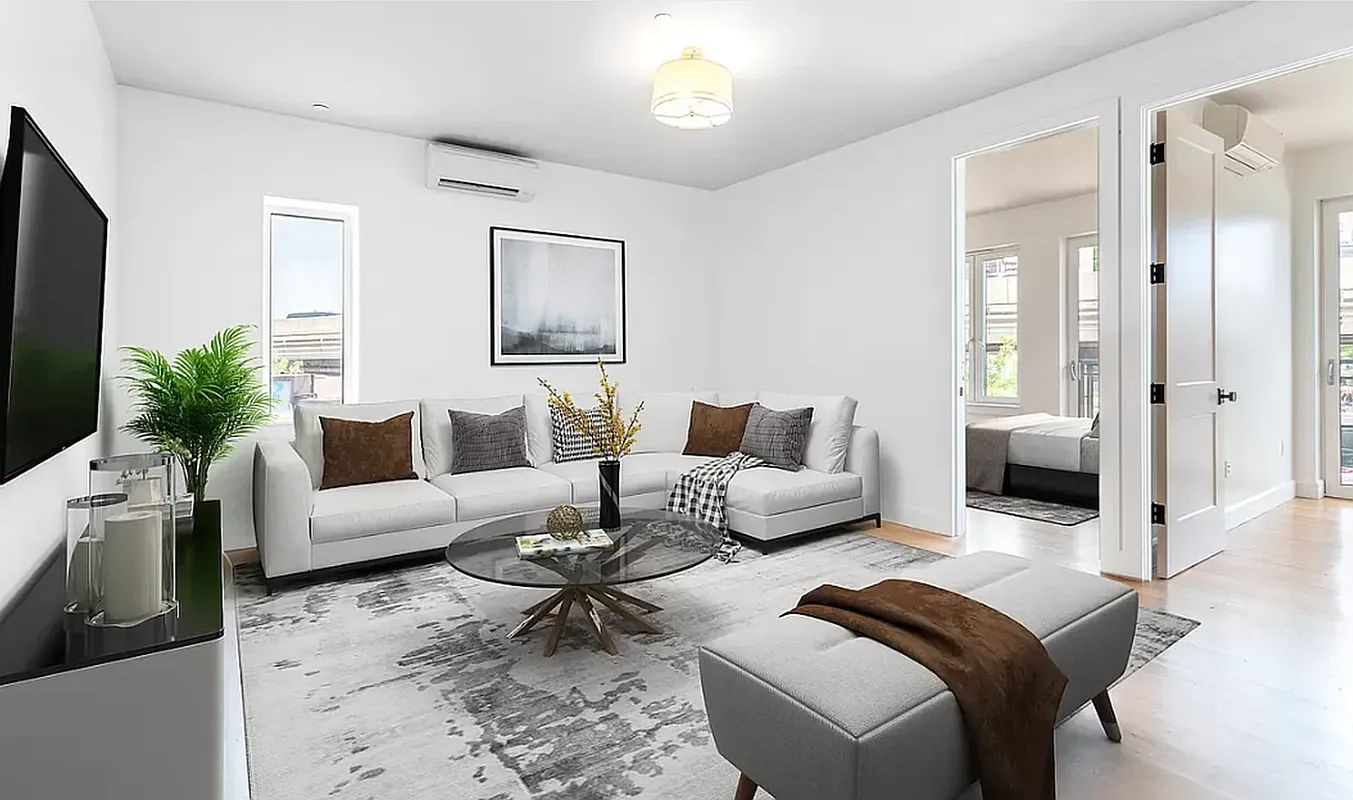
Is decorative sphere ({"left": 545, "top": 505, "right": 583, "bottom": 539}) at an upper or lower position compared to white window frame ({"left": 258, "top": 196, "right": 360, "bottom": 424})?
lower

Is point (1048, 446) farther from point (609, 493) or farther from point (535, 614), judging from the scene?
point (535, 614)

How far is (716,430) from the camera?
16.9 feet

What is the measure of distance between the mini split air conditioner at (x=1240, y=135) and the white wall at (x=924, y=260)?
99 cm

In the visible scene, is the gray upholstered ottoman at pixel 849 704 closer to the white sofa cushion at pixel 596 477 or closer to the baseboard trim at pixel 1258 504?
the white sofa cushion at pixel 596 477

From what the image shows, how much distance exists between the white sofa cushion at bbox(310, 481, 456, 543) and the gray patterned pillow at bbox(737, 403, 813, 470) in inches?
77.1

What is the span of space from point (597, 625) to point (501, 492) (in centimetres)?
153

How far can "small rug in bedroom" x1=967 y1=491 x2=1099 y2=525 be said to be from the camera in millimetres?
5030

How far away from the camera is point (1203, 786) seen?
1923 millimetres

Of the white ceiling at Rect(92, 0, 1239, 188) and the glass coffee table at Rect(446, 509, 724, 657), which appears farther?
the white ceiling at Rect(92, 0, 1239, 188)

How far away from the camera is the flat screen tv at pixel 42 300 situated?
163 cm

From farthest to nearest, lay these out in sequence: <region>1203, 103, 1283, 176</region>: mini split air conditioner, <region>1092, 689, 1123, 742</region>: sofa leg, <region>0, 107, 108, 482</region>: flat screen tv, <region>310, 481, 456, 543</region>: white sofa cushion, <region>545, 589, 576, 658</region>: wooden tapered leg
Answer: <region>1203, 103, 1283, 176</region>: mini split air conditioner, <region>310, 481, 456, 543</region>: white sofa cushion, <region>545, 589, 576, 658</region>: wooden tapered leg, <region>1092, 689, 1123, 742</region>: sofa leg, <region>0, 107, 108, 482</region>: flat screen tv

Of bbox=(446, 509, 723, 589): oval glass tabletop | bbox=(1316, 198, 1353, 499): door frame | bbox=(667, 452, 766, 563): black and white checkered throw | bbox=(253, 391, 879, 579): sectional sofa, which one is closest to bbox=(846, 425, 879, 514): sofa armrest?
bbox=(253, 391, 879, 579): sectional sofa

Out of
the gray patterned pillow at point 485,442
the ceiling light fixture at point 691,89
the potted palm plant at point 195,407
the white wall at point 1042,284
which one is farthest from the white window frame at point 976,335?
the potted palm plant at point 195,407

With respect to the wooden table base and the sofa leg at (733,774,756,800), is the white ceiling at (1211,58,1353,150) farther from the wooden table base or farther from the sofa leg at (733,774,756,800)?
the sofa leg at (733,774,756,800)
